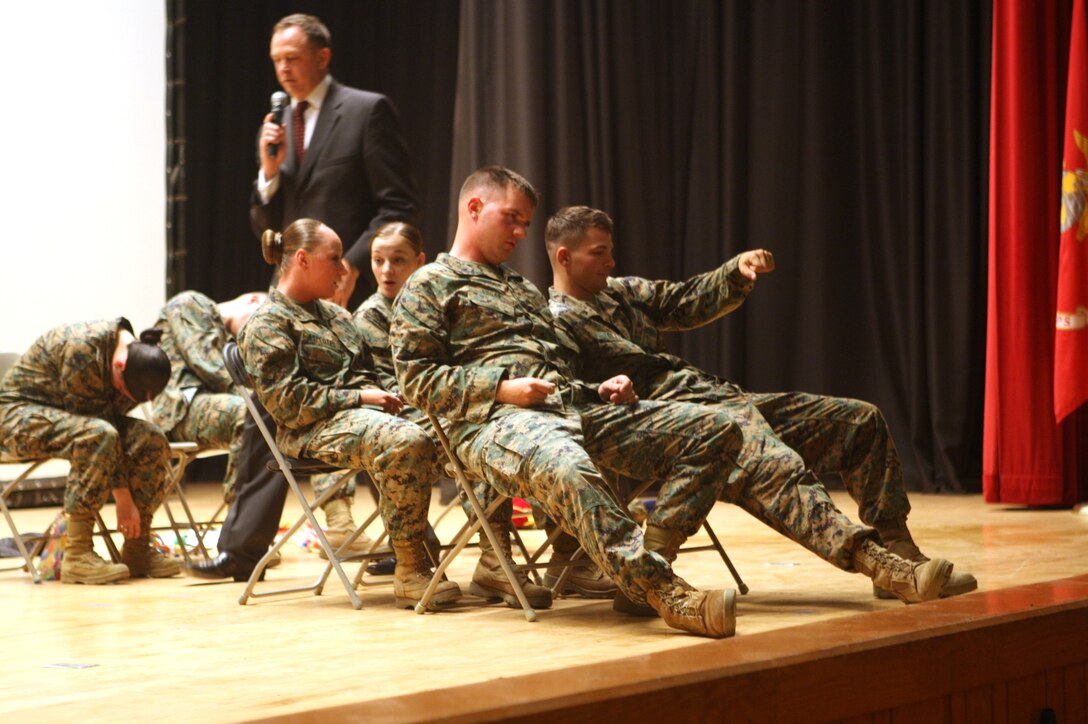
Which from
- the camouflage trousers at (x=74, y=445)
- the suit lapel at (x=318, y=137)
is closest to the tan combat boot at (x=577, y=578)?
the camouflage trousers at (x=74, y=445)

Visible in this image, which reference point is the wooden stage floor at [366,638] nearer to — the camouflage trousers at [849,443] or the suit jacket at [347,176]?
the camouflage trousers at [849,443]

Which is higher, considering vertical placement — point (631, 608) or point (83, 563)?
point (631, 608)

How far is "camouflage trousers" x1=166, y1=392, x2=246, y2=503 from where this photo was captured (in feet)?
16.1

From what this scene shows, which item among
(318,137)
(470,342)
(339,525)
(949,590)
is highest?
(318,137)

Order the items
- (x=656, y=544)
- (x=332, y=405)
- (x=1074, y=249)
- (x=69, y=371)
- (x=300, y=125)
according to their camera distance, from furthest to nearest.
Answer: (x=1074, y=249) < (x=300, y=125) < (x=69, y=371) < (x=332, y=405) < (x=656, y=544)

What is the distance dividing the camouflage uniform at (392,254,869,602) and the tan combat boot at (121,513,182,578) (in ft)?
4.80

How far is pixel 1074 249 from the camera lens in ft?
18.9

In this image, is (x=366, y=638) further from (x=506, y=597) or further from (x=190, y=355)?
(x=190, y=355)

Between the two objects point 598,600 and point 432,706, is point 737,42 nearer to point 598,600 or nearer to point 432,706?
point 598,600

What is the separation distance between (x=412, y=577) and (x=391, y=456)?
13.0 inches

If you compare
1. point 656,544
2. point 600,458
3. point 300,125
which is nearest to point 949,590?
point 656,544

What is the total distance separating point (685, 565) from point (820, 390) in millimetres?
2915

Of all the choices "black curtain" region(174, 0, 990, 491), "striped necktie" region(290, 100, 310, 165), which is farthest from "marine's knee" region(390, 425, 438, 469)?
"black curtain" region(174, 0, 990, 491)

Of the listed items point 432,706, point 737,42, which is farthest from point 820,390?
point 432,706
